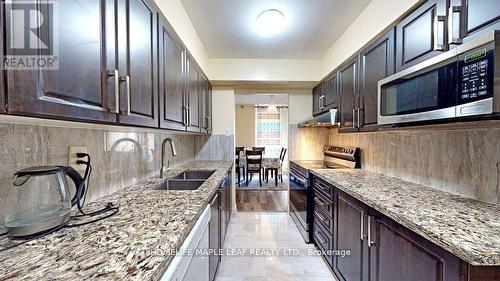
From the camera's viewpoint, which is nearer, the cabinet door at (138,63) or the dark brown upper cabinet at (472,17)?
the dark brown upper cabinet at (472,17)

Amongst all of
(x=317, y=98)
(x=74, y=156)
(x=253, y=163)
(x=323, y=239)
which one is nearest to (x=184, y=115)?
(x=74, y=156)

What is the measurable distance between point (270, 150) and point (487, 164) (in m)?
7.08

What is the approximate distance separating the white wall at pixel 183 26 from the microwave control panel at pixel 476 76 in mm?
1626

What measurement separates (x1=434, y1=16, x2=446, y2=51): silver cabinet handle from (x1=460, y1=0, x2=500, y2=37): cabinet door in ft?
0.39

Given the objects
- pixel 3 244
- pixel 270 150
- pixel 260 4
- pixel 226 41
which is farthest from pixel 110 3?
pixel 270 150

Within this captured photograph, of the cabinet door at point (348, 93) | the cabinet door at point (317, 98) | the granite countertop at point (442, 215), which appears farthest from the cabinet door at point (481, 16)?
the cabinet door at point (317, 98)

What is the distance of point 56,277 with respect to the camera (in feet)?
1.99

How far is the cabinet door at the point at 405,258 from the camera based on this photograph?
915mm

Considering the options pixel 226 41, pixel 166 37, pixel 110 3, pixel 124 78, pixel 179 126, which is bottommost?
pixel 179 126

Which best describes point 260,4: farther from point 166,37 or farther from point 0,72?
point 0,72

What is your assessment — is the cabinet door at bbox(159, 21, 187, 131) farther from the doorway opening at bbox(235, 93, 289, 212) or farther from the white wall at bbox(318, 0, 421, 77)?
the doorway opening at bbox(235, 93, 289, 212)

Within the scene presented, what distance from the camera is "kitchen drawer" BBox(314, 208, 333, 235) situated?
216 centimetres

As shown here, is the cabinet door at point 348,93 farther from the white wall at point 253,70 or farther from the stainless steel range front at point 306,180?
the white wall at point 253,70

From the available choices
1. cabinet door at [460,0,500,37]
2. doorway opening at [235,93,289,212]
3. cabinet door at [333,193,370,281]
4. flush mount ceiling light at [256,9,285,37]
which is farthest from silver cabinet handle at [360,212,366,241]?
doorway opening at [235,93,289,212]
